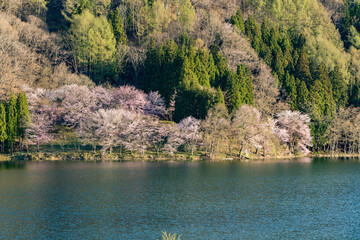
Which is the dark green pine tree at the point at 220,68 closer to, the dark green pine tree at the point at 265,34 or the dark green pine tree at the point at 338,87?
the dark green pine tree at the point at 265,34

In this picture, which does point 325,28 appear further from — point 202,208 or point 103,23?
point 202,208

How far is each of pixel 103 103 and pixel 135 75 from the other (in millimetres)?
21789

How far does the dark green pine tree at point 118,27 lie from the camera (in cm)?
Result: 11987

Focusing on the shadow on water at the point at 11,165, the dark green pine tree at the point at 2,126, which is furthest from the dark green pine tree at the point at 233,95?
the dark green pine tree at the point at 2,126

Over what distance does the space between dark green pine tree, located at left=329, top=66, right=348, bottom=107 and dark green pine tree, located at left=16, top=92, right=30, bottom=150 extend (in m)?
83.2

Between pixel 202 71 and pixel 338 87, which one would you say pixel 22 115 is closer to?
pixel 202 71

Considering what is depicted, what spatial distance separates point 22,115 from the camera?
84125mm

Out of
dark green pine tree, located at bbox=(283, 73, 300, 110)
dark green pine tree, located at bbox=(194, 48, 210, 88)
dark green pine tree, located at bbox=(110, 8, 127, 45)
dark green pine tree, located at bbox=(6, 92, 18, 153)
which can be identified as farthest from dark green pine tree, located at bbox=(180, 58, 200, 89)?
dark green pine tree, located at bbox=(6, 92, 18, 153)

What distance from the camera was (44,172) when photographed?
6306cm

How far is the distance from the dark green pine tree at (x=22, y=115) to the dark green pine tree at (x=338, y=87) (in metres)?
83.2

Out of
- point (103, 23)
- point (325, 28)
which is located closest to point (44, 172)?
point (103, 23)

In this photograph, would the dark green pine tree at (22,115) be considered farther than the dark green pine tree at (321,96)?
No

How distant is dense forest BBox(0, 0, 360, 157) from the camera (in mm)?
84750

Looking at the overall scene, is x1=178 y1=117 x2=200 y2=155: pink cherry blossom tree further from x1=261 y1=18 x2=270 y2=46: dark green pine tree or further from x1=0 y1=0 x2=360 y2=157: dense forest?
x1=261 y1=18 x2=270 y2=46: dark green pine tree
